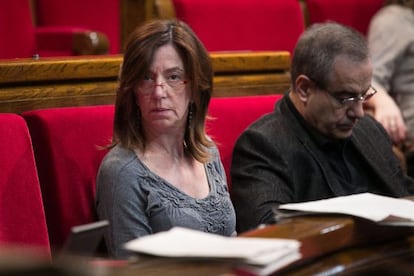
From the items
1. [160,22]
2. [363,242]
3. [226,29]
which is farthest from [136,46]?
[226,29]

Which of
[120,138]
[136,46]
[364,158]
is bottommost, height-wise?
[364,158]

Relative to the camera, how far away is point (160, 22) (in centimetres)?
135

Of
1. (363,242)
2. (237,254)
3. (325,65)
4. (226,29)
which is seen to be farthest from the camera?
(226,29)

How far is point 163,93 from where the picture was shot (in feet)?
4.33

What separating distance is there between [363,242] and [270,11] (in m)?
1.17

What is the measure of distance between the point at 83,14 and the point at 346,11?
2.21ft

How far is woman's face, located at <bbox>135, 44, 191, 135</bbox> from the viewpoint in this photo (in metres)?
1.32

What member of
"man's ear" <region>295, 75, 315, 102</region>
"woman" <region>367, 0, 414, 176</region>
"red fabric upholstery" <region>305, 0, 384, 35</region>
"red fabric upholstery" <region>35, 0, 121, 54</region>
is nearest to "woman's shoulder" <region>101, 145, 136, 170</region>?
"man's ear" <region>295, 75, 315, 102</region>

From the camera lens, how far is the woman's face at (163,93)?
1.32 m

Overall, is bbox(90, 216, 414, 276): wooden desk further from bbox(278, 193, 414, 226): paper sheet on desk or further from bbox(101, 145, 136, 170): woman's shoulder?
bbox(101, 145, 136, 170): woman's shoulder

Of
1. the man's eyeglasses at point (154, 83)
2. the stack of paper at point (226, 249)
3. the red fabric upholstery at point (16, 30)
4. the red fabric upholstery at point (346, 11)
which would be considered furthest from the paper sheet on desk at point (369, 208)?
the red fabric upholstery at point (346, 11)

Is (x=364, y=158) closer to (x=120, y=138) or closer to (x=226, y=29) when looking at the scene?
(x=120, y=138)

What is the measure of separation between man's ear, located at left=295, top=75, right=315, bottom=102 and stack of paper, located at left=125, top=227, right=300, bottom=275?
26.1 inches

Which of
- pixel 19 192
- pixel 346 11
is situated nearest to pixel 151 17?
pixel 346 11
